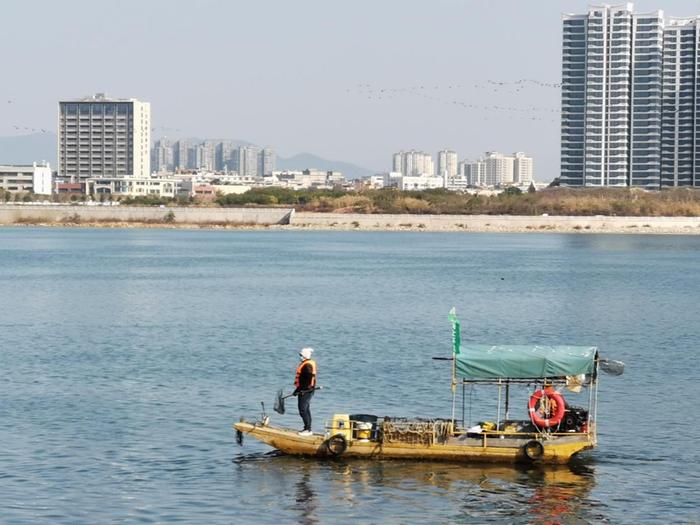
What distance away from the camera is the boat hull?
23.8m

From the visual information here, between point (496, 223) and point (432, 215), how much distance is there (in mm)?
9733

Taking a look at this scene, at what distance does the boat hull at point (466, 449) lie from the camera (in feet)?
77.9

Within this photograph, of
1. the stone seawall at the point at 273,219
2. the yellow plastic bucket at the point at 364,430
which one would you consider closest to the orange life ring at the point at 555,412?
the yellow plastic bucket at the point at 364,430

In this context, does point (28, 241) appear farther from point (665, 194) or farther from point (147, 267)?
point (665, 194)

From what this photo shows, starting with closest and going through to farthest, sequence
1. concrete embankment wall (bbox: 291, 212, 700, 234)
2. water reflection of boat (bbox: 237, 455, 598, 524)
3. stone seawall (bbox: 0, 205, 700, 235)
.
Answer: water reflection of boat (bbox: 237, 455, 598, 524), concrete embankment wall (bbox: 291, 212, 700, 234), stone seawall (bbox: 0, 205, 700, 235)

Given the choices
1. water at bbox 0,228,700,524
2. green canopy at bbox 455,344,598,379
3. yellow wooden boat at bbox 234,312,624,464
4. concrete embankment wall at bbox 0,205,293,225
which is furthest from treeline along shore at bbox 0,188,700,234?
green canopy at bbox 455,344,598,379

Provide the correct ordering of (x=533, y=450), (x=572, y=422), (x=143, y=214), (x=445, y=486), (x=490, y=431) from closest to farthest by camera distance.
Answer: (x=445, y=486) → (x=533, y=450) → (x=490, y=431) → (x=572, y=422) → (x=143, y=214)

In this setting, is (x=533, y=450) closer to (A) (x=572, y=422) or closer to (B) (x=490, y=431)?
(B) (x=490, y=431)

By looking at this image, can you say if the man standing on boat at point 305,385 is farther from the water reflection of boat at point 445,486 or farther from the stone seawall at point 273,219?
the stone seawall at point 273,219

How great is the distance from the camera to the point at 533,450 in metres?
23.7

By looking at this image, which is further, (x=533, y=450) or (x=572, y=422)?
(x=572, y=422)

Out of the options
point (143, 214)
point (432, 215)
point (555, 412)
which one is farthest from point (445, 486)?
point (143, 214)

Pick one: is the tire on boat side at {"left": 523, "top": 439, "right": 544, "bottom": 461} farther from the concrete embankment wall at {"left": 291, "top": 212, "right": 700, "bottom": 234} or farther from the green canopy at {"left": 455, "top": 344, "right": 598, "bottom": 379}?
the concrete embankment wall at {"left": 291, "top": 212, "right": 700, "bottom": 234}

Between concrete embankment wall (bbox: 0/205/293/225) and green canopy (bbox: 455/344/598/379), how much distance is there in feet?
519
